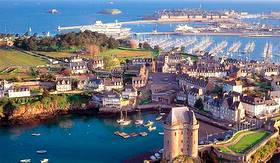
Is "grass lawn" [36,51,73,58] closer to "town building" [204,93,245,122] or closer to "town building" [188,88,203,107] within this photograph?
"town building" [188,88,203,107]

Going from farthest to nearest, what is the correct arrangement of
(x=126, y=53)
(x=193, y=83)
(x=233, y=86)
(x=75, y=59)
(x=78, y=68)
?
(x=126, y=53) < (x=75, y=59) < (x=78, y=68) < (x=193, y=83) < (x=233, y=86)

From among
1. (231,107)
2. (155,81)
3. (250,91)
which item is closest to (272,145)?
(231,107)

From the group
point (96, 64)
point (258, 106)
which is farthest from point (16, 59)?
point (258, 106)

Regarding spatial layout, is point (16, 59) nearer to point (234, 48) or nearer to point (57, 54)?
point (57, 54)

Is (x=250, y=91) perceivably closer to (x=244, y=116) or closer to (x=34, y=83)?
(x=244, y=116)

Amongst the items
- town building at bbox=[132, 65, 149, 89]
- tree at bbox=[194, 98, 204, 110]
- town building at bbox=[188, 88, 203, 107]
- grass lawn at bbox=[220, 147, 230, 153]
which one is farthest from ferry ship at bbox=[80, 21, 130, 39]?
grass lawn at bbox=[220, 147, 230, 153]

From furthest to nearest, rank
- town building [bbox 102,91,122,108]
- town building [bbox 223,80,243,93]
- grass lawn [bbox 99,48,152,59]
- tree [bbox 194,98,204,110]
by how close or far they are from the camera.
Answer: grass lawn [bbox 99,48,152,59] → town building [bbox 223,80,243,93] → town building [bbox 102,91,122,108] → tree [bbox 194,98,204,110]

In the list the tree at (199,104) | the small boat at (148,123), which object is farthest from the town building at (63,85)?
the tree at (199,104)
